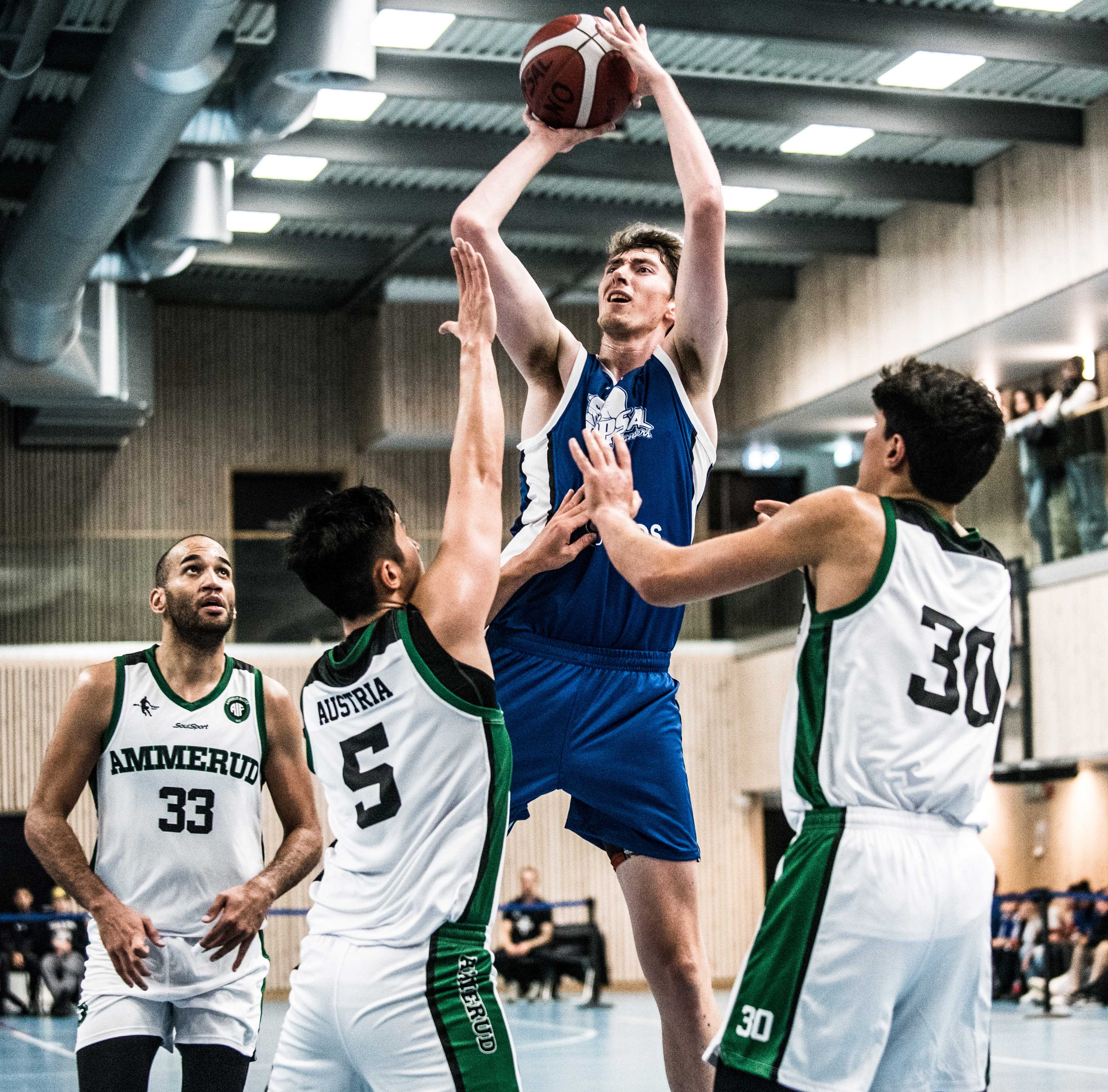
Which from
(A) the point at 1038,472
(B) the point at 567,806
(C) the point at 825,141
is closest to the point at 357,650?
(A) the point at 1038,472

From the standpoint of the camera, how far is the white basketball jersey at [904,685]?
10.9 ft

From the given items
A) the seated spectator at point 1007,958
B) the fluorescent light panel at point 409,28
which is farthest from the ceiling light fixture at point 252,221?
the seated spectator at point 1007,958

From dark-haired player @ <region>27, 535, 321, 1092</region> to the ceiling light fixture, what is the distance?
1330 centimetres

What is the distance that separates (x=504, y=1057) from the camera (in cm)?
327

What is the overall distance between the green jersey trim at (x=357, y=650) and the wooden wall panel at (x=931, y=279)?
42.4 ft

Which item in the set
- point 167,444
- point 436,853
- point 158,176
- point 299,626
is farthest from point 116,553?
point 436,853

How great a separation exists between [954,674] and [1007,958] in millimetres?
13644

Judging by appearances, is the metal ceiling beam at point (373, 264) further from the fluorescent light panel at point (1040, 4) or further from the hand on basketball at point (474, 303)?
the hand on basketball at point (474, 303)

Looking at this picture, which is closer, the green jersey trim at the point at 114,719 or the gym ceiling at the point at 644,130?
the green jersey trim at the point at 114,719

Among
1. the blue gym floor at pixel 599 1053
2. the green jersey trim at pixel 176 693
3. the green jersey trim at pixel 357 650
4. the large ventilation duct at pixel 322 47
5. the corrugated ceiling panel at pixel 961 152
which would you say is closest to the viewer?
the green jersey trim at pixel 357 650

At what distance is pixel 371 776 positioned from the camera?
3393mm

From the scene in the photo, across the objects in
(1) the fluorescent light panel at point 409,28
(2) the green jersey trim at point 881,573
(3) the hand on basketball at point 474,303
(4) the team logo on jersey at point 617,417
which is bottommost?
(2) the green jersey trim at point 881,573

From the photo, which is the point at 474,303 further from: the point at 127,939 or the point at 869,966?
the point at 127,939

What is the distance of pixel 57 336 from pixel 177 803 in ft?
37.1
